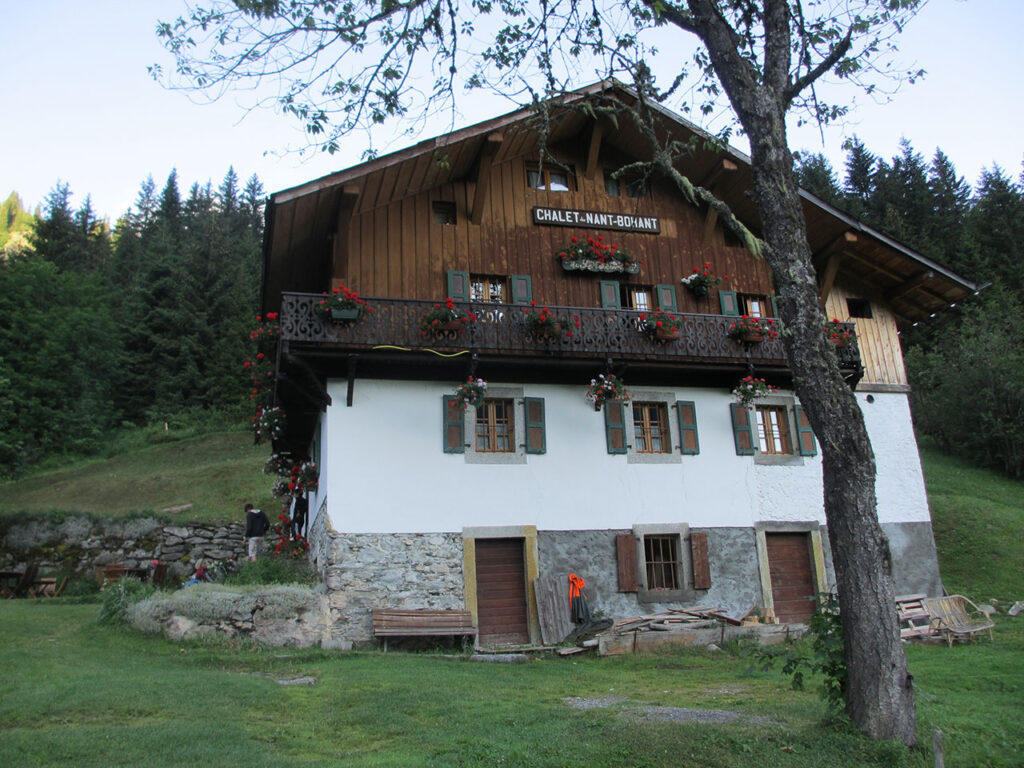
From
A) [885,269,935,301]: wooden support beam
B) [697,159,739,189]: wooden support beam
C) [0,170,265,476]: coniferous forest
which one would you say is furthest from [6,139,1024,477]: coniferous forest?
[697,159,739,189]: wooden support beam

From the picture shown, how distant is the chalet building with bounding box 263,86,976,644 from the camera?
1528 cm

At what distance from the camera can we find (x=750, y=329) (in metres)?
17.1

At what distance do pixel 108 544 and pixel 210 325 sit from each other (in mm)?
24535

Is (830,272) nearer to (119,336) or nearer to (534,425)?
(534,425)

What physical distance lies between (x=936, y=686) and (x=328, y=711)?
24.4ft

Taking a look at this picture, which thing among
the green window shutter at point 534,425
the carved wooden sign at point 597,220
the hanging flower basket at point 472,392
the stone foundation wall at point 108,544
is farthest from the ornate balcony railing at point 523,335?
the stone foundation wall at point 108,544

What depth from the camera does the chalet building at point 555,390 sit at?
15.3m

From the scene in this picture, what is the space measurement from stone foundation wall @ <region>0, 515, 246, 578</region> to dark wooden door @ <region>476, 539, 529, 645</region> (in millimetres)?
9544

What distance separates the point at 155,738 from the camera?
7.13 meters

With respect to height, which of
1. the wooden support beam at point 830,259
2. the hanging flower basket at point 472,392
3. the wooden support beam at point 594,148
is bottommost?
the hanging flower basket at point 472,392

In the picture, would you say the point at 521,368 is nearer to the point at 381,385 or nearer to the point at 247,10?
the point at 381,385

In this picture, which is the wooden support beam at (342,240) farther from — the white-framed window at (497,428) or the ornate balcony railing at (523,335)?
the white-framed window at (497,428)

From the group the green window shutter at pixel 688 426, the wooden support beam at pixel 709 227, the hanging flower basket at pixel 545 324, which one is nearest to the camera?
the hanging flower basket at pixel 545 324

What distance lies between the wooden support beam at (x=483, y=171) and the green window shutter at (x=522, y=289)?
1499 mm
